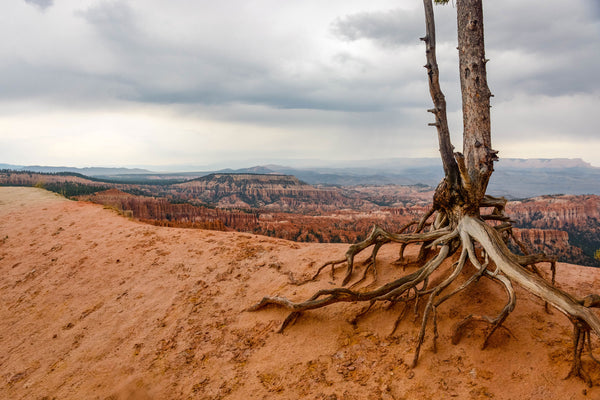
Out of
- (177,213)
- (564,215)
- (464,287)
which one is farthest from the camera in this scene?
(564,215)

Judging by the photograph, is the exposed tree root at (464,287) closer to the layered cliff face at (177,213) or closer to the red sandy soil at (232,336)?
the red sandy soil at (232,336)

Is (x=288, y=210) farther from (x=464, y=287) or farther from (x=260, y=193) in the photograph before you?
(x=464, y=287)

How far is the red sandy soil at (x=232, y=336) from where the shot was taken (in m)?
3.56

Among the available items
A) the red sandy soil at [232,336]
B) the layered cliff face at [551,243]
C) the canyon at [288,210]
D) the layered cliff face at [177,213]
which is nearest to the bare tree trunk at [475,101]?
the canyon at [288,210]

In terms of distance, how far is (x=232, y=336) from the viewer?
532cm

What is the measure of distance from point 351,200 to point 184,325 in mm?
152735

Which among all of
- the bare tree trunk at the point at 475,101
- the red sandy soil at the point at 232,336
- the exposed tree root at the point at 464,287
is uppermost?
the bare tree trunk at the point at 475,101

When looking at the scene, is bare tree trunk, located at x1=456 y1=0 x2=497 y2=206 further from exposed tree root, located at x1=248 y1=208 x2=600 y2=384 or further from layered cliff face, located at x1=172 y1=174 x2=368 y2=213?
layered cliff face, located at x1=172 y1=174 x2=368 y2=213

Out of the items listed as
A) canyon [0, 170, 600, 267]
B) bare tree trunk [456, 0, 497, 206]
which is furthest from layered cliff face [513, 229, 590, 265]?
bare tree trunk [456, 0, 497, 206]

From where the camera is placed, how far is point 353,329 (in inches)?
187

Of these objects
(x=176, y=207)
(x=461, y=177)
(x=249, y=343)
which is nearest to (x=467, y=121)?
(x=461, y=177)

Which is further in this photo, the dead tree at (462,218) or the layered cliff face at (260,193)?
the layered cliff face at (260,193)

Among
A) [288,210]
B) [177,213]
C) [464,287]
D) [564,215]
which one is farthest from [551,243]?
[464,287]

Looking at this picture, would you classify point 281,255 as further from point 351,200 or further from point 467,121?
point 351,200
